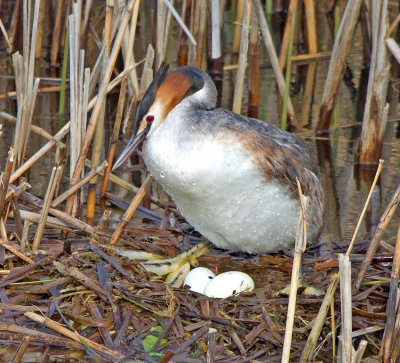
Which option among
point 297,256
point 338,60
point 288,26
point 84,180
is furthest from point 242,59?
point 297,256

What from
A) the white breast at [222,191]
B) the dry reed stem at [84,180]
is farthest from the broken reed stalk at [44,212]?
the white breast at [222,191]

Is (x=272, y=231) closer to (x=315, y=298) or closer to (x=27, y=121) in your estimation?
(x=315, y=298)

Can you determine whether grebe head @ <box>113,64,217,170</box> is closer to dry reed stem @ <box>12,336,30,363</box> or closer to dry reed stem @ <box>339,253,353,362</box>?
dry reed stem @ <box>12,336,30,363</box>

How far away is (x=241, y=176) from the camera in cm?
423

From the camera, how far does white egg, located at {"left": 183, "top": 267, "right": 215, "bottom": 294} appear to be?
4336 mm

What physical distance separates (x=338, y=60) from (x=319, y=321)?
3.53 metres

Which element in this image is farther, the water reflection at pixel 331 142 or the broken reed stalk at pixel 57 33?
the broken reed stalk at pixel 57 33

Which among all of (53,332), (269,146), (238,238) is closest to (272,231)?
(238,238)

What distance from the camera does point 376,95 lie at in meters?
6.29

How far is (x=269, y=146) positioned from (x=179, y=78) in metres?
Answer: 0.60

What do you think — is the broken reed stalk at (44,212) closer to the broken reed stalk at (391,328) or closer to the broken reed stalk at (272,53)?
the broken reed stalk at (391,328)

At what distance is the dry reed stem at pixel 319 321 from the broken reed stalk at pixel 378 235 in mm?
447

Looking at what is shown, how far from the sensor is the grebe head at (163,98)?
4.25 metres

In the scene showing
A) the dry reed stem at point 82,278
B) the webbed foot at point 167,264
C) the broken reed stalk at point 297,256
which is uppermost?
the broken reed stalk at point 297,256
